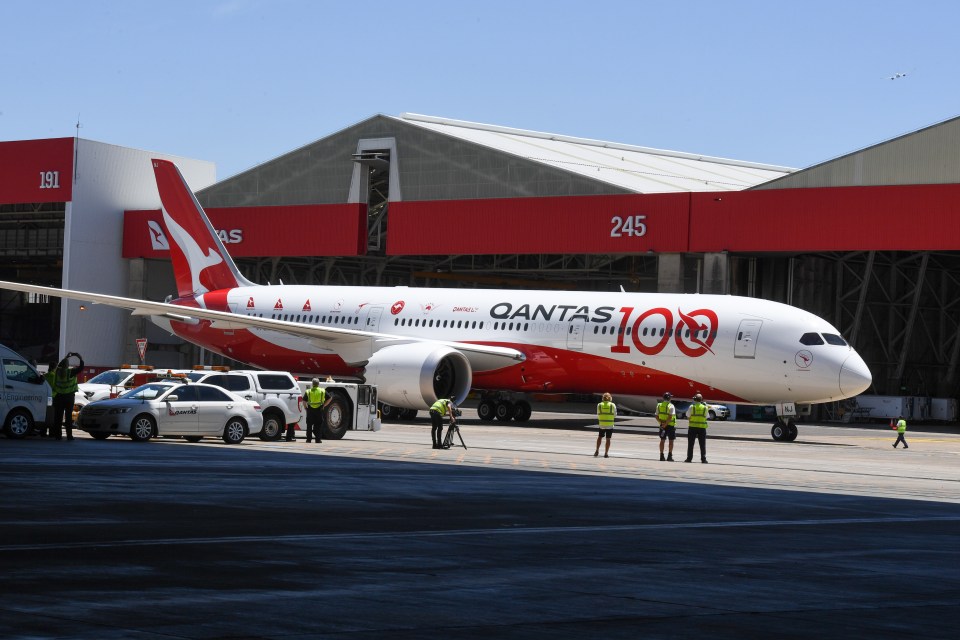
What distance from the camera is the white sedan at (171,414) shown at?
104 ft

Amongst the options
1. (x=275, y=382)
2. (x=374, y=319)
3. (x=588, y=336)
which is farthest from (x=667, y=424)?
(x=374, y=319)

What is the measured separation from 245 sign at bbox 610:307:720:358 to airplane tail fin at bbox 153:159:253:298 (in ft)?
60.3

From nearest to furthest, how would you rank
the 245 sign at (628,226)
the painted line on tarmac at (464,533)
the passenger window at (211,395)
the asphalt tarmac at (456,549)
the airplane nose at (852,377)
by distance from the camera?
1. the asphalt tarmac at (456,549)
2. the painted line on tarmac at (464,533)
3. the passenger window at (211,395)
4. the airplane nose at (852,377)
5. the 245 sign at (628,226)

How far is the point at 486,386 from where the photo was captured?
156 feet

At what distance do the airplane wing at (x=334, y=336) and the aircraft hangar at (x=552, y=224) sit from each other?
38.2 feet

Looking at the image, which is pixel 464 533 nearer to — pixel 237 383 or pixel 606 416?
pixel 606 416

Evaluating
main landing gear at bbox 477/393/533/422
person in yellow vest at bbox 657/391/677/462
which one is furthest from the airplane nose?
main landing gear at bbox 477/393/533/422

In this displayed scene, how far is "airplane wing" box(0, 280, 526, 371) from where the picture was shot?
4622cm

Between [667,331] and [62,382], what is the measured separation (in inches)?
725

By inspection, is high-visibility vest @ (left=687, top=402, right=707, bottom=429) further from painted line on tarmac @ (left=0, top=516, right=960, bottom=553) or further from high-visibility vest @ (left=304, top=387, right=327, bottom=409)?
painted line on tarmac @ (left=0, top=516, right=960, bottom=553)

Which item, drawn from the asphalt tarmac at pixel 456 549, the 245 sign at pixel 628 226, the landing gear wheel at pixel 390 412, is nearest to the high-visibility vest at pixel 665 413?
the asphalt tarmac at pixel 456 549

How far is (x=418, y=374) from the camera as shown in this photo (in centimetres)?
4347

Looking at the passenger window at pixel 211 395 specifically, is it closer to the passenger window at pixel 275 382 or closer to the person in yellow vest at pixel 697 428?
the passenger window at pixel 275 382

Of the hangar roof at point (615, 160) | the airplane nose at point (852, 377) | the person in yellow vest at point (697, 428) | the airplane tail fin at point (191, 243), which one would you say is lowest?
the person in yellow vest at point (697, 428)
